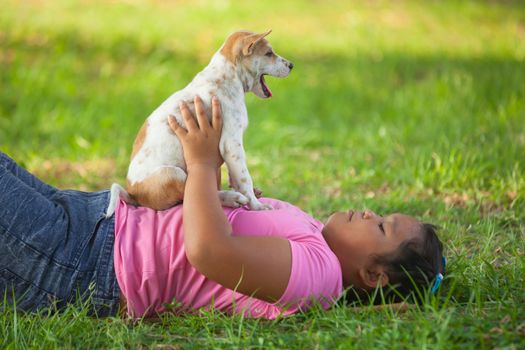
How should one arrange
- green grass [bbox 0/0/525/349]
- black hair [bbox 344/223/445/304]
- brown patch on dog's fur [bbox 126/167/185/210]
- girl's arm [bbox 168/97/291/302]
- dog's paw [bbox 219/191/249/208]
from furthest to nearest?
1. dog's paw [bbox 219/191/249/208]
2. brown patch on dog's fur [bbox 126/167/185/210]
3. black hair [bbox 344/223/445/304]
4. green grass [bbox 0/0/525/349]
5. girl's arm [bbox 168/97/291/302]

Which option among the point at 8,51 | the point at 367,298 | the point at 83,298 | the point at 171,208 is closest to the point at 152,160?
the point at 171,208

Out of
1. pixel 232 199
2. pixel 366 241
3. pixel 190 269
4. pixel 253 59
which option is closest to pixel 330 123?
pixel 253 59

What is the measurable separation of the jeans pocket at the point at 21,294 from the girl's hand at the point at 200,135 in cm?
77

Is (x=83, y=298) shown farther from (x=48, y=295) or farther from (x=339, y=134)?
(x=339, y=134)

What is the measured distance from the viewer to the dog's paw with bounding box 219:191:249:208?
2.78 meters

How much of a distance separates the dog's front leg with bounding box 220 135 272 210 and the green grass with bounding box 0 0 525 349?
0.61m

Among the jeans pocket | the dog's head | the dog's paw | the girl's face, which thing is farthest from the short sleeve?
the dog's head

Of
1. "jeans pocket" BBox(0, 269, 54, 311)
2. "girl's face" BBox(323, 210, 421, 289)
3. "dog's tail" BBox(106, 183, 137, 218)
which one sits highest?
"dog's tail" BBox(106, 183, 137, 218)

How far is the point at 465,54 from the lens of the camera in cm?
862

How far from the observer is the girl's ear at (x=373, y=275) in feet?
8.18

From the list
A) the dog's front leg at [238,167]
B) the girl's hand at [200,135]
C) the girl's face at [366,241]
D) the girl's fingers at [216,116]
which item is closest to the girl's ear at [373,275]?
the girl's face at [366,241]

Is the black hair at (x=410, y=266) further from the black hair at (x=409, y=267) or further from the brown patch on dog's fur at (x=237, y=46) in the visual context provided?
the brown patch on dog's fur at (x=237, y=46)

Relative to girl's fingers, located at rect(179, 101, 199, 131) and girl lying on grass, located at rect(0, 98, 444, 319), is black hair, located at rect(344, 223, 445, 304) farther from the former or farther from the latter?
girl's fingers, located at rect(179, 101, 199, 131)

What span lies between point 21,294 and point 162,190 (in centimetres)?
69
